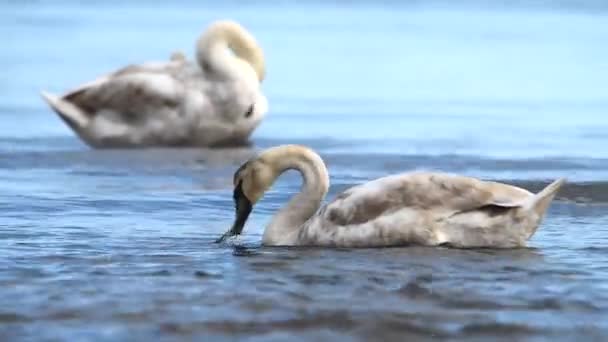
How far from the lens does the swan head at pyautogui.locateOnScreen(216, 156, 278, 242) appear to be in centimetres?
1042

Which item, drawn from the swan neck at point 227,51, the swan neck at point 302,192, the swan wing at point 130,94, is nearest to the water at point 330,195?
the swan neck at point 302,192

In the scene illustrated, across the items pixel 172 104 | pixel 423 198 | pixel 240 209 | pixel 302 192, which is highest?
pixel 423 198

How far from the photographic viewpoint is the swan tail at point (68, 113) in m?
16.1

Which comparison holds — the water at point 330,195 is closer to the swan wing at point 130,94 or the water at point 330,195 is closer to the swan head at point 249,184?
the swan head at point 249,184

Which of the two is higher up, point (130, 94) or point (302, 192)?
point (302, 192)

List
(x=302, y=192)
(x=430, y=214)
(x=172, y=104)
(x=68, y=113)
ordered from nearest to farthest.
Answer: (x=430, y=214)
(x=302, y=192)
(x=172, y=104)
(x=68, y=113)

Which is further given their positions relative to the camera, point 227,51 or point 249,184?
point 227,51

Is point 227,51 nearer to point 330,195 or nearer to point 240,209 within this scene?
point 330,195

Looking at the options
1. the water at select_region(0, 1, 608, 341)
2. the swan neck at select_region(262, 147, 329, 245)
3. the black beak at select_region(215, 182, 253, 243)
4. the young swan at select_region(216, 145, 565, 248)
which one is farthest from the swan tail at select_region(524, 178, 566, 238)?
the black beak at select_region(215, 182, 253, 243)

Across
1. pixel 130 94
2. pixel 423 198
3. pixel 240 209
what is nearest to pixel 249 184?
pixel 240 209

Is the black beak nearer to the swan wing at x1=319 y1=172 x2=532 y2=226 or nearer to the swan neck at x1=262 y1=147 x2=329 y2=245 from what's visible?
the swan neck at x1=262 y1=147 x2=329 y2=245

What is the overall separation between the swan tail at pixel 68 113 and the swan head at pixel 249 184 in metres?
5.80

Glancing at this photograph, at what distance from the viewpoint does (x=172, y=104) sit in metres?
15.8

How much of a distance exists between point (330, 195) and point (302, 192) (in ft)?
7.97
